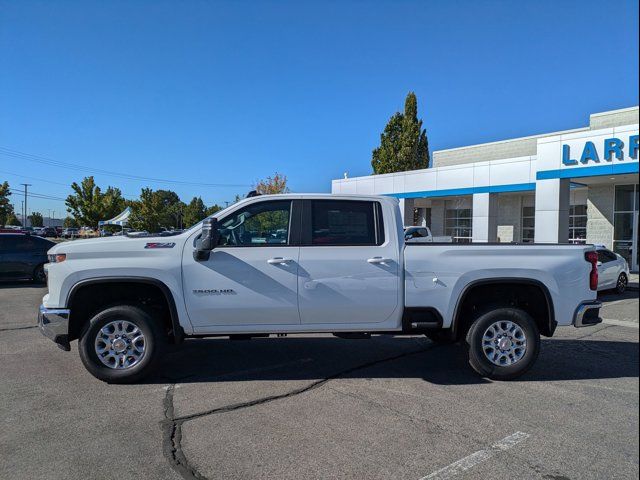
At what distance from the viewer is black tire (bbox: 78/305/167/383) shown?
5.12 meters

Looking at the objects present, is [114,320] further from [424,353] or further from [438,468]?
[424,353]

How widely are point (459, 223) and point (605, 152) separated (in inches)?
463

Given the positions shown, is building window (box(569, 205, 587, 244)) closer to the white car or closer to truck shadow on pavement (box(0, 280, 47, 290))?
the white car

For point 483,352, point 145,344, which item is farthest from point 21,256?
point 483,352

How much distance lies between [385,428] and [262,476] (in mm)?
1250

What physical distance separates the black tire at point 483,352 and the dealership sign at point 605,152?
12.9 meters

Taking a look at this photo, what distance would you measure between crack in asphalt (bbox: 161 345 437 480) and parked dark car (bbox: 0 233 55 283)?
442 inches

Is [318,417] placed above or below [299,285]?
below

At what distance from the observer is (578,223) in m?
22.8

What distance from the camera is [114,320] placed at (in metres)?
5.17

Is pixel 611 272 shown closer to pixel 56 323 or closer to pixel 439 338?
pixel 439 338

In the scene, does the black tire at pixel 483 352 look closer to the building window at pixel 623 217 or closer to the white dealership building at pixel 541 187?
the white dealership building at pixel 541 187

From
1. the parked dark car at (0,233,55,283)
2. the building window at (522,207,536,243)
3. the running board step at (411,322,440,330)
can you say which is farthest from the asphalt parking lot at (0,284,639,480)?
the building window at (522,207,536,243)

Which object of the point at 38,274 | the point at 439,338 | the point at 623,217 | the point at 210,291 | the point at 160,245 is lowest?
the point at 439,338
